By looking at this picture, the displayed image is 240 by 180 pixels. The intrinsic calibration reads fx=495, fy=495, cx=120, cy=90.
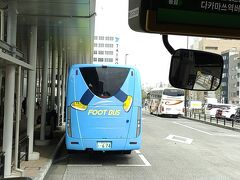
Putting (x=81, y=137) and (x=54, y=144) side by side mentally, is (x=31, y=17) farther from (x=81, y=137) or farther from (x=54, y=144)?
(x=54, y=144)

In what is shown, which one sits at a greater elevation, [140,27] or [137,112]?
[140,27]

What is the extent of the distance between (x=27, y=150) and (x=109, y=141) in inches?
95.4

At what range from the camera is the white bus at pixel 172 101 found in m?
51.2

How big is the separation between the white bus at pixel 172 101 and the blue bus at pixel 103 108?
3695cm

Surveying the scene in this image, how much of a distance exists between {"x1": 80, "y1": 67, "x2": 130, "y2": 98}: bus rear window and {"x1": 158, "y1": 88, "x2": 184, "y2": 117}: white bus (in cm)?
3693

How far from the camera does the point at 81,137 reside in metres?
14.0

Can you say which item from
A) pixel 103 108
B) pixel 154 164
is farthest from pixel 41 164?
pixel 154 164

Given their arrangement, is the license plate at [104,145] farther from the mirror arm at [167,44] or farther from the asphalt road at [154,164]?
the mirror arm at [167,44]

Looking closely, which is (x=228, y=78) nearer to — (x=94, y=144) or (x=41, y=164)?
(x=94, y=144)

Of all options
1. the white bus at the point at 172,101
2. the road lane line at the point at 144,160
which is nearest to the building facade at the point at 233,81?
the white bus at the point at 172,101

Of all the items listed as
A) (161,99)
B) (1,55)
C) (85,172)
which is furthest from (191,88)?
(161,99)

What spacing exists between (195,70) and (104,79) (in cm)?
1050

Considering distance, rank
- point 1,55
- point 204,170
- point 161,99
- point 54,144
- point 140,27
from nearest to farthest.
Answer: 1. point 140,27
2. point 1,55
3. point 204,170
4. point 54,144
5. point 161,99

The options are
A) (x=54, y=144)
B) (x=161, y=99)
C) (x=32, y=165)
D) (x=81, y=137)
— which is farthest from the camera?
(x=161, y=99)
